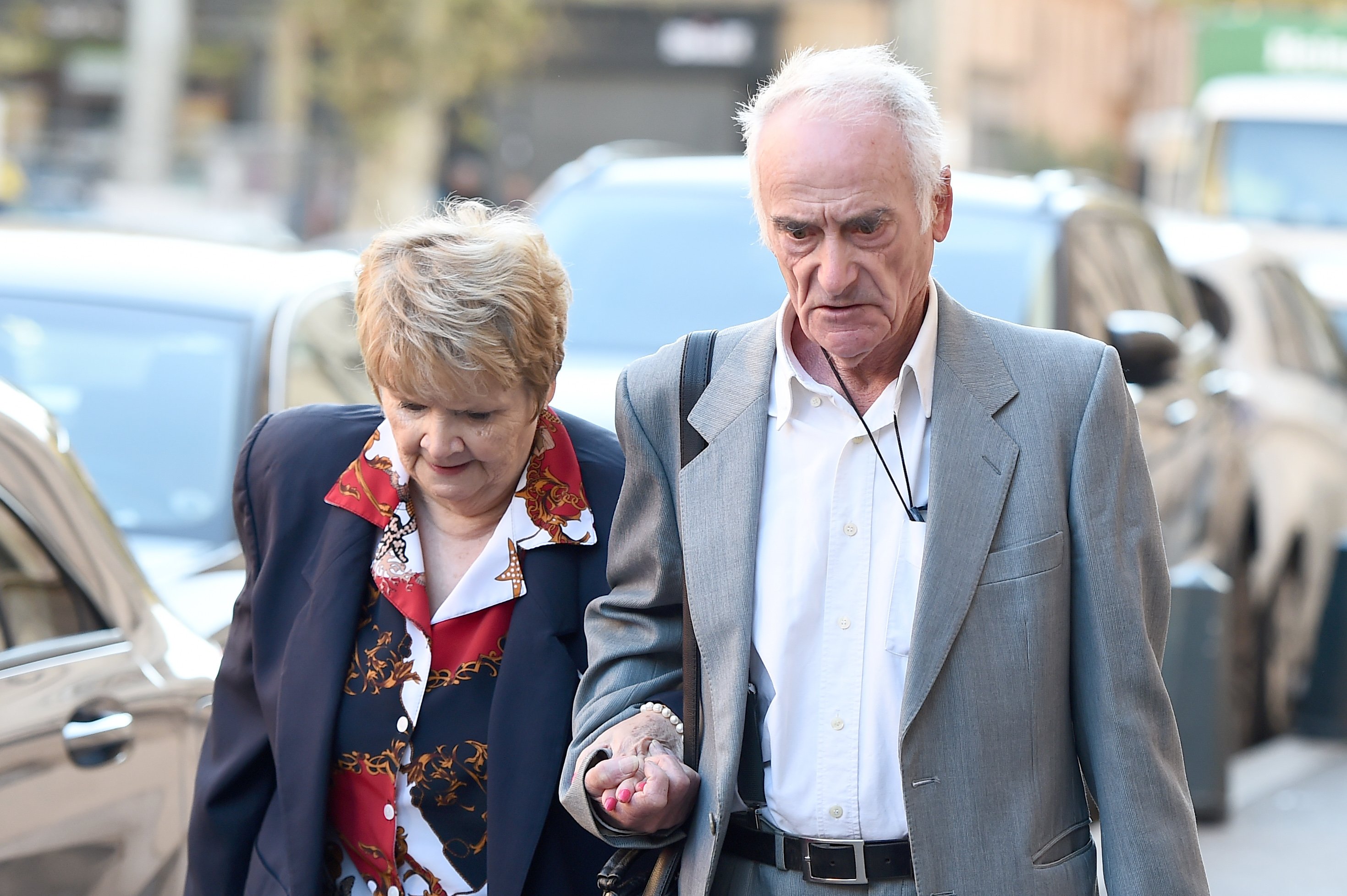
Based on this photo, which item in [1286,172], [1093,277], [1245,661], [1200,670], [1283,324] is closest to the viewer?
[1093,277]

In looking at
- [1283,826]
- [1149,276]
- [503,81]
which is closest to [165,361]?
[1149,276]

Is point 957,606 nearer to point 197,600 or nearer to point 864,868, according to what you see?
point 864,868

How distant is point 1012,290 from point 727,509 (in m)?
3.23

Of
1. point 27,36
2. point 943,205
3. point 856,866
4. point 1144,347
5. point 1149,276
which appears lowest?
point 27,36

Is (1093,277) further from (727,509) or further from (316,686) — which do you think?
(316,686)

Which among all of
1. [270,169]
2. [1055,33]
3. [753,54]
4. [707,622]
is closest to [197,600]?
[707,622]

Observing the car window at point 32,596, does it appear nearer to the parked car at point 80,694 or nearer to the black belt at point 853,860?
the parked car at point 80,694

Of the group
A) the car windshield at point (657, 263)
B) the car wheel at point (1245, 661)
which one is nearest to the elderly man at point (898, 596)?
the car windshield at point (657, 263)

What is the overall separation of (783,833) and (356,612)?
2.32 ft

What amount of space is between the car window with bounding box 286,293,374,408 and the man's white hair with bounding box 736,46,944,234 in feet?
8.32

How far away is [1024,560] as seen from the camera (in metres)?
2.37

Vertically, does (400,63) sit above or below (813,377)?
below

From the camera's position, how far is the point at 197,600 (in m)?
4.20

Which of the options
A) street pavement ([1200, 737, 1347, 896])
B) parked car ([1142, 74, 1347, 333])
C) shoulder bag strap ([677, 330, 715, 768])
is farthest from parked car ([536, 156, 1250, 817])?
parked car ([1142, 74, 1347, 333])
